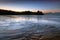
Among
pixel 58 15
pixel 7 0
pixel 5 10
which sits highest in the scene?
pixel 7 0

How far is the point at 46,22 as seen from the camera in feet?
10.1

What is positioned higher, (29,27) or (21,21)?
(21,21)

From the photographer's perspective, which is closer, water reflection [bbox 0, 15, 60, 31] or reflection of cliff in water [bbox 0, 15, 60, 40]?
reflection of cliff in water [bbox 0, 15, 60, 40]

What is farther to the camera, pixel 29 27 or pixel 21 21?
pixel 21 21

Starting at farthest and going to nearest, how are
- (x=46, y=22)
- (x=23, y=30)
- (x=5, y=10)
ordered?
→ (x=46, y=22)
(x=5, y=10)
(x=23, y=30)

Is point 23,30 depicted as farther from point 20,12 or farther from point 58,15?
point 58,15

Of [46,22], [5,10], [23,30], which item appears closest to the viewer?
[23,30]

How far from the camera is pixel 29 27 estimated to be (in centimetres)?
279

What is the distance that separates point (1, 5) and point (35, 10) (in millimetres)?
761

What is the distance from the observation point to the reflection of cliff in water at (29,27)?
92.7 inches

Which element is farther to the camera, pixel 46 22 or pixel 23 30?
pixel 46 22

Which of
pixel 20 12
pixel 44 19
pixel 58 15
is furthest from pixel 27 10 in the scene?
pixel 58 15

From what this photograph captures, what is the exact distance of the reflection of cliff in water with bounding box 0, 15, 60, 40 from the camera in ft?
7.72

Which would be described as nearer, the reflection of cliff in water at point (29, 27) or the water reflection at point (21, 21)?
the reflection of cliff in water at point (29, 27)
